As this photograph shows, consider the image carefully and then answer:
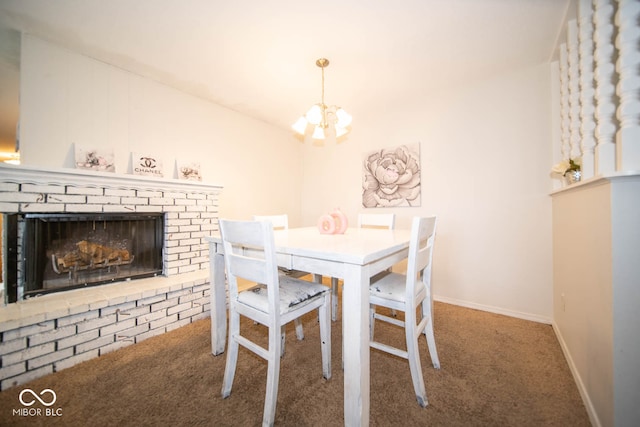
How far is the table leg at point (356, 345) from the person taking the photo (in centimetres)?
96

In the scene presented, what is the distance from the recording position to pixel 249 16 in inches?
63.1

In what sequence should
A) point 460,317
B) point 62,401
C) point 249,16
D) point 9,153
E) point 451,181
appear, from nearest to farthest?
point 62,401 < point 249,16 < point 460,317 < point 451,181 < point 9,153

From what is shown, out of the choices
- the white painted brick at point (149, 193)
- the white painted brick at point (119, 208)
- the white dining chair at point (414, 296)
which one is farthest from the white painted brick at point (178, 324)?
the white dining chair at point (414, 296)

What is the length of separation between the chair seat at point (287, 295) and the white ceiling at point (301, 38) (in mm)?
1791

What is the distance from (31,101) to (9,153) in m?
5.26

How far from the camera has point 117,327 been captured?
1.71 meters

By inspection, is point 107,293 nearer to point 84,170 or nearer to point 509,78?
point 84,170

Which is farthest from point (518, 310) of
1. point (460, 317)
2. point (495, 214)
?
point (495, 214)

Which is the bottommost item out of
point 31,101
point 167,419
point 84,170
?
point 167,419

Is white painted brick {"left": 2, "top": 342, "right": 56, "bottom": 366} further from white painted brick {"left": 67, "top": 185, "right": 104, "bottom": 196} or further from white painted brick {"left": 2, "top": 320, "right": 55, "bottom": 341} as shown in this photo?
white painted brick {"left": 67, "top": 185, "right": 104, "bottom": 196}

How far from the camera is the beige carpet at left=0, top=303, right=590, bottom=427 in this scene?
1.12 meters

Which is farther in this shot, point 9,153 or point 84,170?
point 9,153

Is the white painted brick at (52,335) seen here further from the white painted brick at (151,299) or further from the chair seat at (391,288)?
the chair seat at (391,288)

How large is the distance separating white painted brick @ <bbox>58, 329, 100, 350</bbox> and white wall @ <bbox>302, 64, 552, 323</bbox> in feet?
9.60
